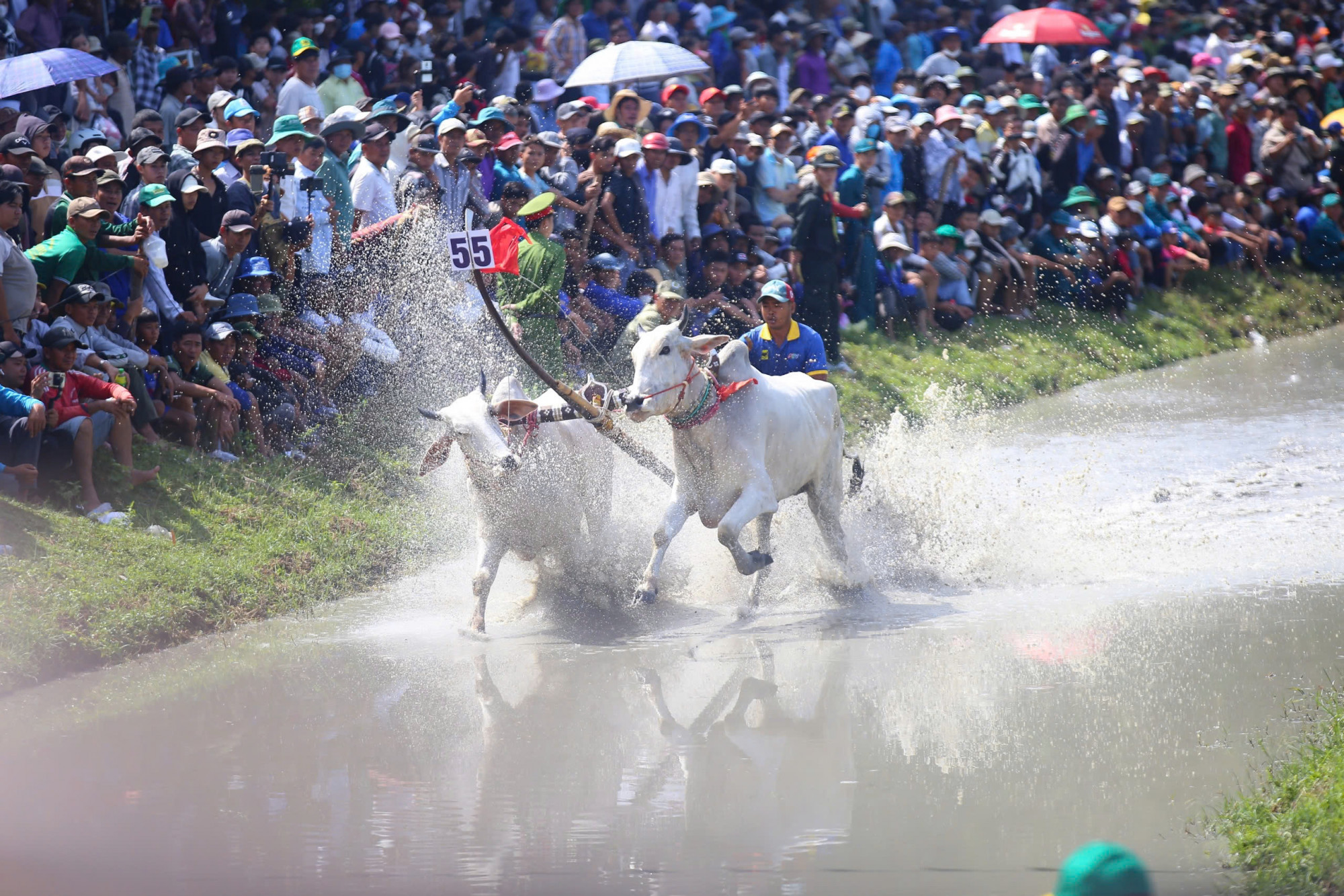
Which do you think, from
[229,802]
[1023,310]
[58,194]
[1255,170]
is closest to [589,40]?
[1023,310]

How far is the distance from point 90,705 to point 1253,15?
25032 millimetres

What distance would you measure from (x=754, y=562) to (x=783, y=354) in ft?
6.60

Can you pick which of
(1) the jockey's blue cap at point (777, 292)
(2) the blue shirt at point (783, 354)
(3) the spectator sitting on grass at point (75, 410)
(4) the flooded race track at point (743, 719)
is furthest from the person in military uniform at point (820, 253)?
(3) the spectator sitting on grass at point (75, 410)

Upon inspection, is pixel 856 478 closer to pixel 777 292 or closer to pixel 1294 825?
pixel 777 292

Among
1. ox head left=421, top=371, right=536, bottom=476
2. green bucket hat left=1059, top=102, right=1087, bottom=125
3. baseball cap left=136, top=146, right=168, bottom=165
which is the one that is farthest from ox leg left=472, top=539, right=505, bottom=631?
green bucket hat left=1059, top=102, right=1087, bottom=125

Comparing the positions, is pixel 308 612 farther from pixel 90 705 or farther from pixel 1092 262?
Answer: pixel 1092 262

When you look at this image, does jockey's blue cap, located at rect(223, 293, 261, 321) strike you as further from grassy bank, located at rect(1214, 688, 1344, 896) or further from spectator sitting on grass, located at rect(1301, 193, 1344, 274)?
spectator sitting on grass, located at rect(1301, 193, 1344, 274)

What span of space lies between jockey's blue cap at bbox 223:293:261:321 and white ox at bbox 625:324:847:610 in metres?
3.56

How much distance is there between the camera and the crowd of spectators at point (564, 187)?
11.2 metres

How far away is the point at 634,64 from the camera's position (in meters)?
16.5

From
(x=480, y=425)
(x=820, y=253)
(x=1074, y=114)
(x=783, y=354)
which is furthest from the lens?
(x=1074, y=114)

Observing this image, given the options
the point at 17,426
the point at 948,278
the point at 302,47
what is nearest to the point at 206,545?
the point at 17,426

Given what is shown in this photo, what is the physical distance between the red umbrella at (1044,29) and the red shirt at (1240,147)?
2514 millimetres

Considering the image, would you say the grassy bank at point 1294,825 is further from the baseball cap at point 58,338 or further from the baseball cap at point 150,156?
the baseball cap at point 150,156
